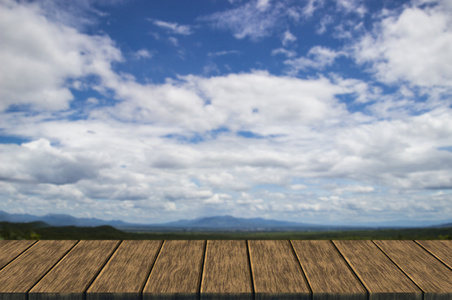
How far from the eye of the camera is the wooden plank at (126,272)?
10.9 ft

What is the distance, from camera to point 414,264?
12.6ft

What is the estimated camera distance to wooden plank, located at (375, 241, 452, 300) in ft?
11.1

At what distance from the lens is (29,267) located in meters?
3.76

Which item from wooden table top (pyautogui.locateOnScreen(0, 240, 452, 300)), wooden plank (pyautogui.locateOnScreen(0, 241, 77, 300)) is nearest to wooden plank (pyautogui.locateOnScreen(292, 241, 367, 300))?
wooden table top (pyautogui.locateOnScreen(0, 240, 452, 300))

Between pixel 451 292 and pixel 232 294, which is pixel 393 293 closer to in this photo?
pixel 451 292

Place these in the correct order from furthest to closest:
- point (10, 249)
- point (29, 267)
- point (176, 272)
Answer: point (10, 249) < point (29, 267) < point (176, 272)

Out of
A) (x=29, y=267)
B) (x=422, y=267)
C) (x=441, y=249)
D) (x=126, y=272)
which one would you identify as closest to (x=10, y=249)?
(x=29, y=267)

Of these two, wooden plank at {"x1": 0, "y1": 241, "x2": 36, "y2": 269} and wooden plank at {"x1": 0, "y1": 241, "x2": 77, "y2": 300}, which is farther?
wooden plank at {"x1": 0, "y1": 241, "x2": 36, "y2": 269}

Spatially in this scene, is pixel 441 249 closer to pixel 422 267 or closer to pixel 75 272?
pixel 422 267

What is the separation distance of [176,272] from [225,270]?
0.44 metres

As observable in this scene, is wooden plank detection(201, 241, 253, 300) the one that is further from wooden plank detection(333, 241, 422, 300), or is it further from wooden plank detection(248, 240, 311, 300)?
wooden plank detection(333, 241, 422, 300)

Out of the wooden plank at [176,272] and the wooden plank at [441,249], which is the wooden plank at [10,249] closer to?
the wooden plank at [176,272]

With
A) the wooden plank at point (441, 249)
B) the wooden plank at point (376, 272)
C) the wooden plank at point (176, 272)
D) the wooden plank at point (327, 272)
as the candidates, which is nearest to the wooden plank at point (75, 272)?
the wooden plank at point (176, 272)

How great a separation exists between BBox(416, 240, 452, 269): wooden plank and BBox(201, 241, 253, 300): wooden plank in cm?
195
